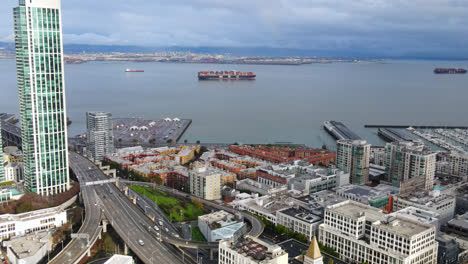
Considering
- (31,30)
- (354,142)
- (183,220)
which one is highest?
(31,30)

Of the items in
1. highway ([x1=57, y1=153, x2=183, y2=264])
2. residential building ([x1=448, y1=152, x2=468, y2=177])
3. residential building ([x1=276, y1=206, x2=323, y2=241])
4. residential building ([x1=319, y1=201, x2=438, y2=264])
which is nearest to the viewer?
residential building ([x1=319, y1=201, x2=438, y2=264])

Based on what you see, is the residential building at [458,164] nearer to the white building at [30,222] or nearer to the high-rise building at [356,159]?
the high-rise building at [356,159]

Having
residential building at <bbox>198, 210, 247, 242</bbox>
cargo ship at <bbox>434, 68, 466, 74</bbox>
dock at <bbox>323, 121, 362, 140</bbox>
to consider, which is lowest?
residential building at <bbox>198, 210, 247, 242</bbox>

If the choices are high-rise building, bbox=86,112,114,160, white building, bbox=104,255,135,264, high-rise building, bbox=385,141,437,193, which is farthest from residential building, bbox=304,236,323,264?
high-rise building, bbox=86,112,114,160

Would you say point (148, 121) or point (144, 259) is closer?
point (144, 259)

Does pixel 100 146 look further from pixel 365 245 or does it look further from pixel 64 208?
pixel 365 245

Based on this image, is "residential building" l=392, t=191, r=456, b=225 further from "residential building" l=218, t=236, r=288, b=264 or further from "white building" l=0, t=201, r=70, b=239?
"white building" l=0, t=201, r=70, b=239

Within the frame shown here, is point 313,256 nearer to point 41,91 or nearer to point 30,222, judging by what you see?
point 30,222

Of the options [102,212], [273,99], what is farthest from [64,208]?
[273,99]
